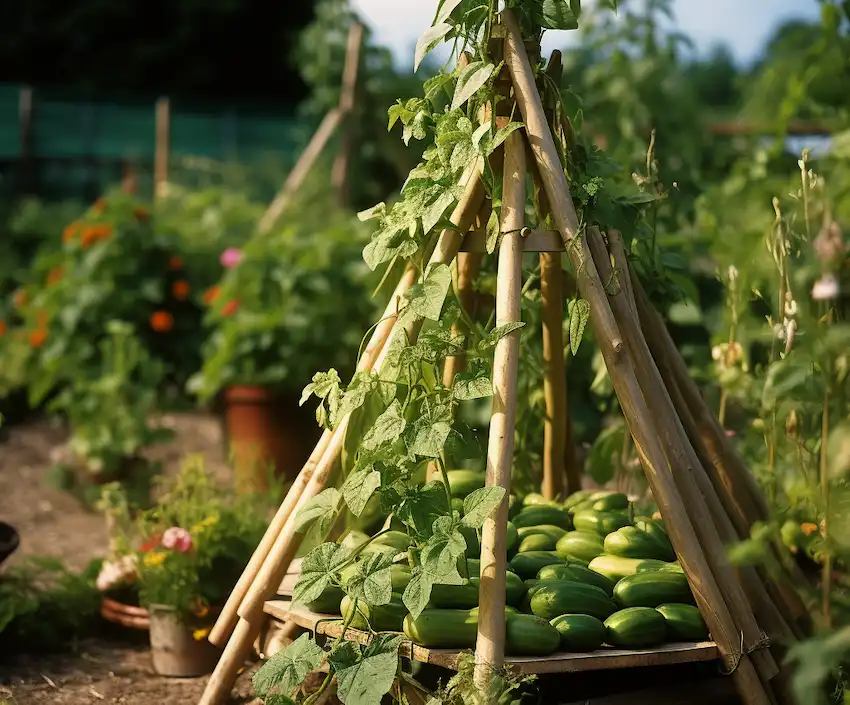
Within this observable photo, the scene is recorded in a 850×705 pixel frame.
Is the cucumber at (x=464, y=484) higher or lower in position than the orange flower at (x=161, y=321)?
lower

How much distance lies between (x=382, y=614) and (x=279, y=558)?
1.09ft

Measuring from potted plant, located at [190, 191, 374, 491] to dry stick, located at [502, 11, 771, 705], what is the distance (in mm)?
2792

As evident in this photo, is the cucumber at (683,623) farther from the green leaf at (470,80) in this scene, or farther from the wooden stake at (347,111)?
the wooden stake at (347,111)

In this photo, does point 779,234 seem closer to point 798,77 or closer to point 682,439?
point 682,439

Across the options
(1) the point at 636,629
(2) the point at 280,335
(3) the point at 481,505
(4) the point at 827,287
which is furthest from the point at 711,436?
(2) the point at 280,335

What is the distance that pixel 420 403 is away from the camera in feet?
Answer: 8.73

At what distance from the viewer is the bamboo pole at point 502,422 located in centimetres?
234

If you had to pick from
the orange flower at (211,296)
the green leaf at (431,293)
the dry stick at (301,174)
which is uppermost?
the dry stick at (301,174)

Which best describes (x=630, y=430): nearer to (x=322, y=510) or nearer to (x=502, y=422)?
(x=502, y=422)

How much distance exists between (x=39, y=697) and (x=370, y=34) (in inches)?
223

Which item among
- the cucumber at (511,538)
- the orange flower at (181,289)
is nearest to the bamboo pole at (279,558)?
the cucumber at (511,538)

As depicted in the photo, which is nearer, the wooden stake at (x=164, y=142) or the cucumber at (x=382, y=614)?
the cucumber at (x=382, y=614)

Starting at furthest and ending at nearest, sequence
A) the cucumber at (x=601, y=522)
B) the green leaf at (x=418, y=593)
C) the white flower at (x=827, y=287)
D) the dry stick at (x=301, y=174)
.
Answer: the dry stick at (x=301, y=174), the cucumber at (x=601, y=522), the green leaf at (x=418, y=593), the white flower at (x=827, y=287)

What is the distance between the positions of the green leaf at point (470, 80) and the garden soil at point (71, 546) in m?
1.71
